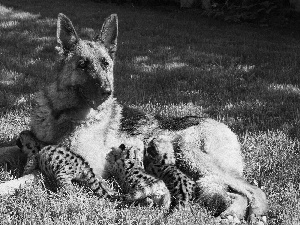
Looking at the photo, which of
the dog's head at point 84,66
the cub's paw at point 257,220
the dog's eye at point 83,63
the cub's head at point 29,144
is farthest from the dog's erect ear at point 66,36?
the cub's paw at point 257,220

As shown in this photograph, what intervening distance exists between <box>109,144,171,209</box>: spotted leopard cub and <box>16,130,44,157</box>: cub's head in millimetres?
840

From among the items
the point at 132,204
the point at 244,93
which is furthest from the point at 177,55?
the point at 132,204

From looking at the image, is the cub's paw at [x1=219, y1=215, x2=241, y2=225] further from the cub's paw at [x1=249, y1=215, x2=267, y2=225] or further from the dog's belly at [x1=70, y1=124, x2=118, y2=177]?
the dog's belly at [x1=70, y1=124, x2=118, y2=177]

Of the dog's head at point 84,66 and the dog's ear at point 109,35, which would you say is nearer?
the dog's head at point 84,66

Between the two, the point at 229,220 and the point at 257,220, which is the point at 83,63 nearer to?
the point at 229,220

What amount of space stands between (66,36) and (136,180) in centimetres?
184

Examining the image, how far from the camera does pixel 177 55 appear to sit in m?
11.4

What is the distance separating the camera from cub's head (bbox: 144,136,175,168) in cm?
511

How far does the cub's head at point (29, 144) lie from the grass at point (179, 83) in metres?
0.36

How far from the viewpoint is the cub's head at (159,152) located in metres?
5.11

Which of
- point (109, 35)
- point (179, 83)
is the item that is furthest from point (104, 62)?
point (179, 83)

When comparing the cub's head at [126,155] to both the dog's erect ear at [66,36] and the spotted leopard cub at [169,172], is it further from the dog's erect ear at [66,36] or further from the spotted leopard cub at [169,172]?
the dog's erect ear at [66,36]

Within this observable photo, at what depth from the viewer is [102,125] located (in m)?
5.41

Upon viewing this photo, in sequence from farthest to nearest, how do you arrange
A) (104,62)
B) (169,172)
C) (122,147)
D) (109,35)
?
(109,35) → (104,62) → (122,147) → (169,172)
